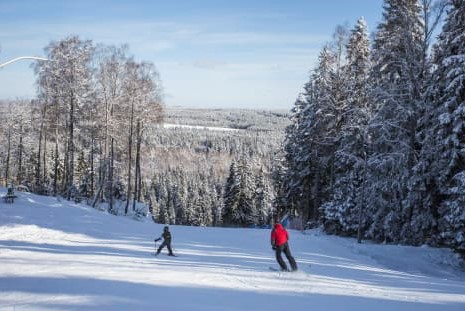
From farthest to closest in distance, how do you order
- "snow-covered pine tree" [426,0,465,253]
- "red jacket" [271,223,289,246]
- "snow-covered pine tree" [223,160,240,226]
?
1. "snow-covered pine tree" [223,160,240,226]
2. "snow-covered pine tree" [426,0,465,253]
3. "red jacket" [271,223,289,246]

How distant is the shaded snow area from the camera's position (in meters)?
10.4

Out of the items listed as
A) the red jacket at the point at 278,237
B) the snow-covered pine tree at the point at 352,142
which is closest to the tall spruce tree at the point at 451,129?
the snow-covered pine tree at the point at 352,142

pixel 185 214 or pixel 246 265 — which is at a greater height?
pixel 246 265

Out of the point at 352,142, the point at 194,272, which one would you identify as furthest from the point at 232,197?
the point at 194,272

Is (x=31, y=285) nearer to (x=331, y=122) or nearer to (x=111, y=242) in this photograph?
(x=111, y=242)

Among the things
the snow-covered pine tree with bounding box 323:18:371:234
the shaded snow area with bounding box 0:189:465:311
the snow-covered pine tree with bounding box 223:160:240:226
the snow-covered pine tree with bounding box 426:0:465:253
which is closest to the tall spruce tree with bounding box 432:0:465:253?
the snow-covered pine tree with bounding box 426:0:465:253

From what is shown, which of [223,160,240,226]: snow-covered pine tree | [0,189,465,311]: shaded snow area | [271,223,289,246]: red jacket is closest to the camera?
[0,189,465,311]: shaded snow area

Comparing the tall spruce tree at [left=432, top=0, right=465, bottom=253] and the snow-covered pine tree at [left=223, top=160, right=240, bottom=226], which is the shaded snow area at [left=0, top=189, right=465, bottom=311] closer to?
the tall spruce tree at [left=432, top=0, right=465, bottom=253]

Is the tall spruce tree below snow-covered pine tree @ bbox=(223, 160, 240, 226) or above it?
above

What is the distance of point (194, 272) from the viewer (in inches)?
539

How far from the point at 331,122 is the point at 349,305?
24545 mm

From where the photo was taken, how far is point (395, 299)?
11.4 meters

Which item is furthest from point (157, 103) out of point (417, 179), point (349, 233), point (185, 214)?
point (185, 214)

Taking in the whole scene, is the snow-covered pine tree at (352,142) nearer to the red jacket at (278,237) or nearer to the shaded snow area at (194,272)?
the shaded snow area at (194,272)
